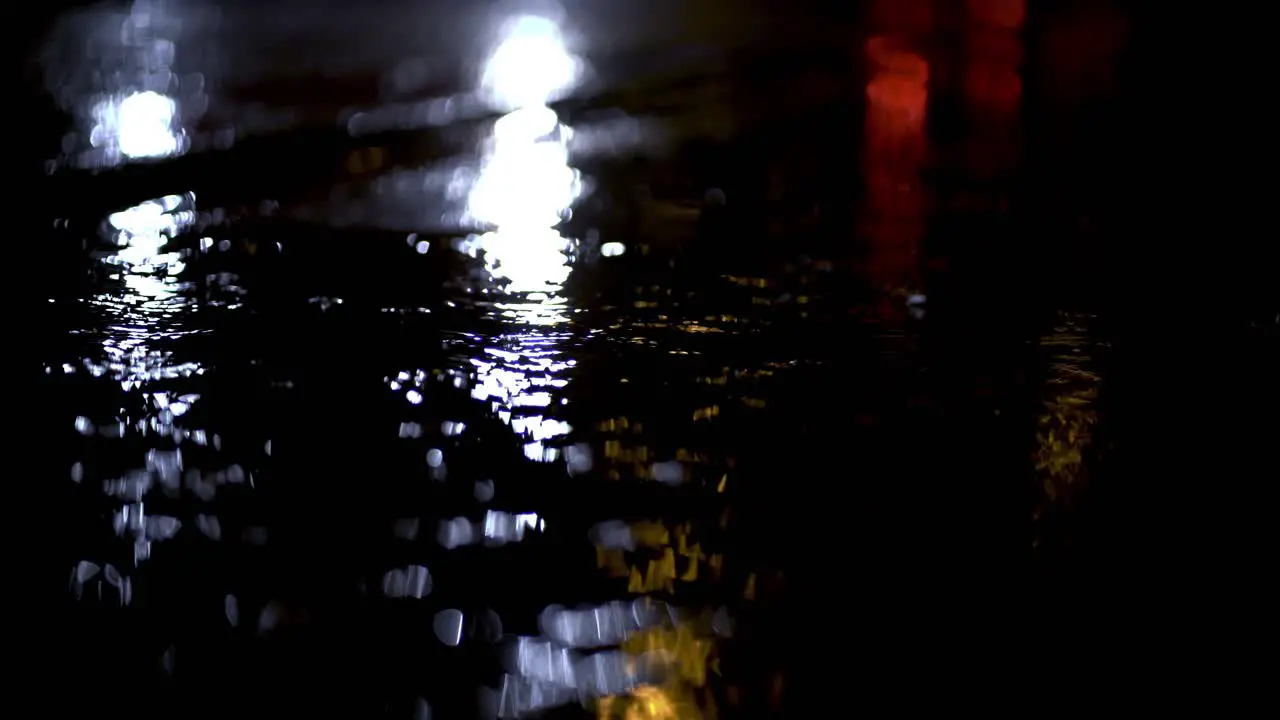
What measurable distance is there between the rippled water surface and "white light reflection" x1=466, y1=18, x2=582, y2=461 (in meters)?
0.02

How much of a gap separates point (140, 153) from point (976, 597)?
13.8ft

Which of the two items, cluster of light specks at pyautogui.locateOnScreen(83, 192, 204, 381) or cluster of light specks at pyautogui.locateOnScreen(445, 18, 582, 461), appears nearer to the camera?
cluster of light specks at pyautogui.locateOnScreen(445, 18, 582, 461)

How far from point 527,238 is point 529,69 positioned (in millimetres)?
3953

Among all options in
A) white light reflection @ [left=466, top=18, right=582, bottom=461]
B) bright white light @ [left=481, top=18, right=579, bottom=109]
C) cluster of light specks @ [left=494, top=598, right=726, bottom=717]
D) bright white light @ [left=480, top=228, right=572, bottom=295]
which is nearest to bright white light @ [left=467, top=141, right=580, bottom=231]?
white light reflection @ [left=466, top=18, right=582, bottom=461]

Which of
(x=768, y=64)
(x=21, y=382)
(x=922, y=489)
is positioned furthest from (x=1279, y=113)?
(x=21, y=382)

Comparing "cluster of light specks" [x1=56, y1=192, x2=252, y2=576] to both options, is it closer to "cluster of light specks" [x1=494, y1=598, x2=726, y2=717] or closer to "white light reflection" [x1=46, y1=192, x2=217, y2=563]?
"white light reflection" [x1=46, y1=192, x2=217, y2=563]

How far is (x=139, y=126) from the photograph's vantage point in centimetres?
555

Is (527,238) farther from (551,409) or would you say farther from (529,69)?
(529,69)

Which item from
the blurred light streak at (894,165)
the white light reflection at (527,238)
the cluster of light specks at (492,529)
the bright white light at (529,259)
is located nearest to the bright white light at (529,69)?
the white light reflection at (527,238)

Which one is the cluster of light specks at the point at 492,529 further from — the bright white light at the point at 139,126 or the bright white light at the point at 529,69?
the bright white light at the point at 529,69

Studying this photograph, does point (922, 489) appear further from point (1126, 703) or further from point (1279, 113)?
point (1279, 113)

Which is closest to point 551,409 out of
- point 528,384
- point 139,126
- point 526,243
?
point 528,384

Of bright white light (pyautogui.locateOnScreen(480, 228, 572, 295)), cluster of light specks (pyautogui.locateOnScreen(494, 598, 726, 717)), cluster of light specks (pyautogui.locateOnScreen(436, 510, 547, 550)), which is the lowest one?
cluster of light specks (pyautogui.locateOnScreen(494, 598, 726, 717))

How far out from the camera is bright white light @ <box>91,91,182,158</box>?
5078mm
